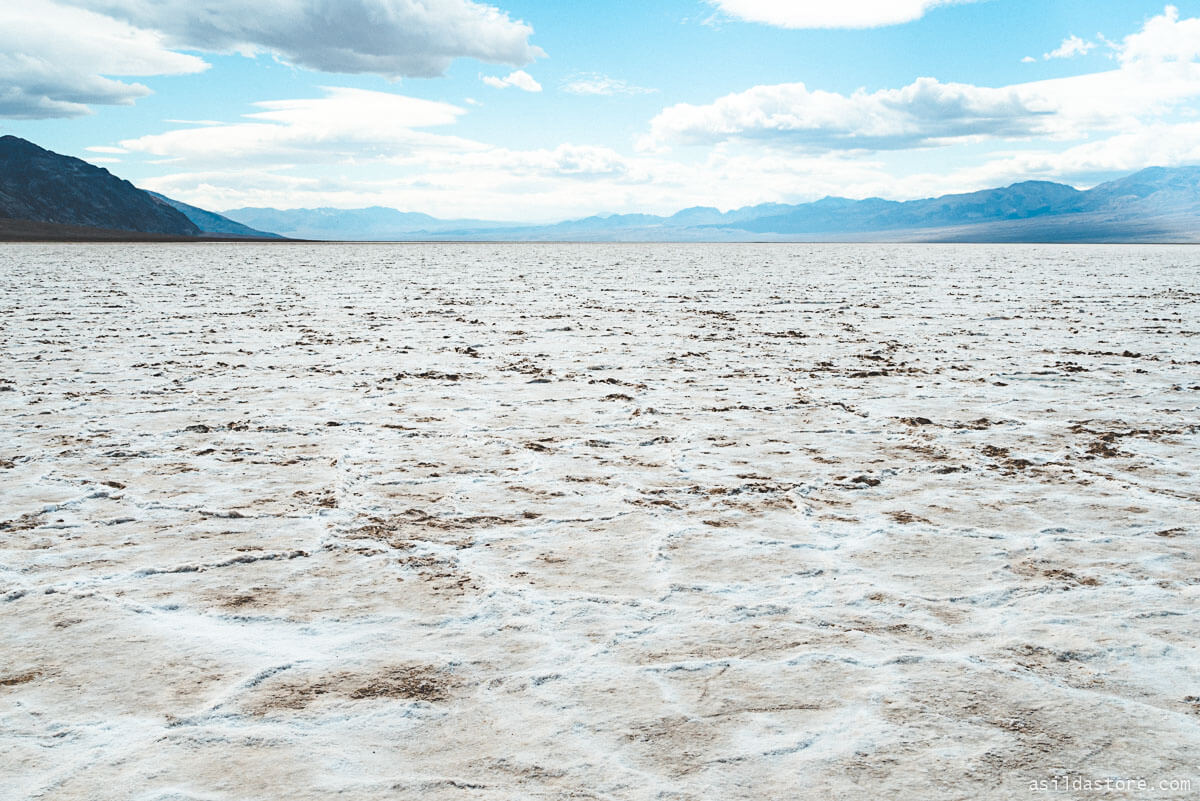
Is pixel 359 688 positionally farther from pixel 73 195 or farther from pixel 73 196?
pixel 73 195

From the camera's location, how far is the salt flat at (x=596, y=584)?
1898 millimetres

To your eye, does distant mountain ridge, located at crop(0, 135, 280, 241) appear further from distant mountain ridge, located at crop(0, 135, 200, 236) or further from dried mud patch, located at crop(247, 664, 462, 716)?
dried mud patch, located at crop(247, 664, 462, 716)

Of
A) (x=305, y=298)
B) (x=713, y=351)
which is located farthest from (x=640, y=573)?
(x=305, y=298)

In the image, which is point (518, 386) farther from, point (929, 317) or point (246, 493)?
point (929, 317)

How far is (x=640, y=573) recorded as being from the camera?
289 centimetres

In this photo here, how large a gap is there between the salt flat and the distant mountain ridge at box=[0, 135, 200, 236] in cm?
13528

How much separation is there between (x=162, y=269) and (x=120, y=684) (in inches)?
960

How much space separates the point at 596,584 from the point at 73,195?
152 m

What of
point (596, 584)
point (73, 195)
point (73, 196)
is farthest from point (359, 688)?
point (73, 195)

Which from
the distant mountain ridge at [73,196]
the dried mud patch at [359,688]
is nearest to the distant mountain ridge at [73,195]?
the distant mountain ridge at [73,196]

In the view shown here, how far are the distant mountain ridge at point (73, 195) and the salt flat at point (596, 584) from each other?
135282 millimetres

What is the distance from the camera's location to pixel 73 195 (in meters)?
131

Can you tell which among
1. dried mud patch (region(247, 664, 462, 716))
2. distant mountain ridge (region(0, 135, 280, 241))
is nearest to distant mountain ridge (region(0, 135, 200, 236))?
A: distant mountain ridge (region(0, 135, 280, 241))

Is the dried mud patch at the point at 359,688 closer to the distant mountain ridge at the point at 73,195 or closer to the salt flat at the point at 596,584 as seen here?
the salt flat at the point at 596,584
